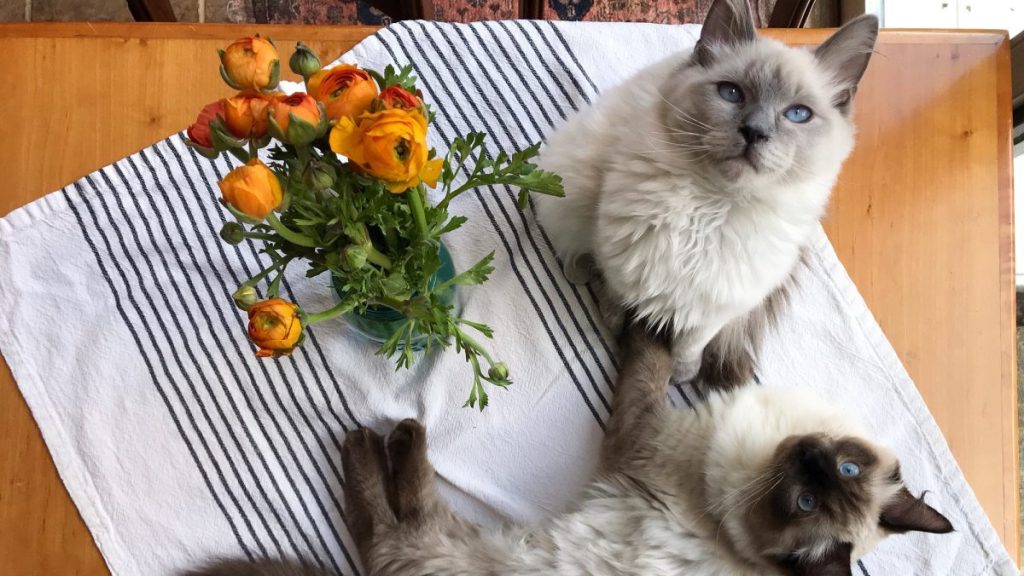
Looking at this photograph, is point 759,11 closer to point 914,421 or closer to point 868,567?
point 914,421

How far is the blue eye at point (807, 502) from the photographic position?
→ 0.92m

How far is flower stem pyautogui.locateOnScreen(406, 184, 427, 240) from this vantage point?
2.13 feet

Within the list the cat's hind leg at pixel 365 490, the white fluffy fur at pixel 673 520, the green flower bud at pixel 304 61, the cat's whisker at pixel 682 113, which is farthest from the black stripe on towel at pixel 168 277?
the cat's whisker at pixel 682 113

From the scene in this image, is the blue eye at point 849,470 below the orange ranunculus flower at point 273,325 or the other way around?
below

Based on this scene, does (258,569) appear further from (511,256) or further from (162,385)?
(511,256)

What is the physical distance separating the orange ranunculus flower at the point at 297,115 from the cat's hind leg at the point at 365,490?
2.06ft

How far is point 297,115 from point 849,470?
844 mm

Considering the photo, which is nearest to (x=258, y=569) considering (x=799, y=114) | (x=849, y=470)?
(x=849, y=470)

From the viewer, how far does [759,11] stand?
162cm

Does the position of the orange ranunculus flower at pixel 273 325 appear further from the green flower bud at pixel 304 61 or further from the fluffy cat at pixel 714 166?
the fluffy cat at pixel 714 166

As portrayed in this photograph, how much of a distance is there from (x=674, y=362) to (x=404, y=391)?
44cm

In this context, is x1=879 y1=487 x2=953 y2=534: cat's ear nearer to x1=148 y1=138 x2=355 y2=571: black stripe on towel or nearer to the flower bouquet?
the flower bouquet

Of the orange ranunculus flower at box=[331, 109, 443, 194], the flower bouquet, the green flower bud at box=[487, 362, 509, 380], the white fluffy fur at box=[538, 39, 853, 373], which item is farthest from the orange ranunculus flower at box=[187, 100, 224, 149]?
the white fluffy fur at box=[538, 39, 853, 373]

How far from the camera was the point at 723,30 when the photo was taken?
876mm
